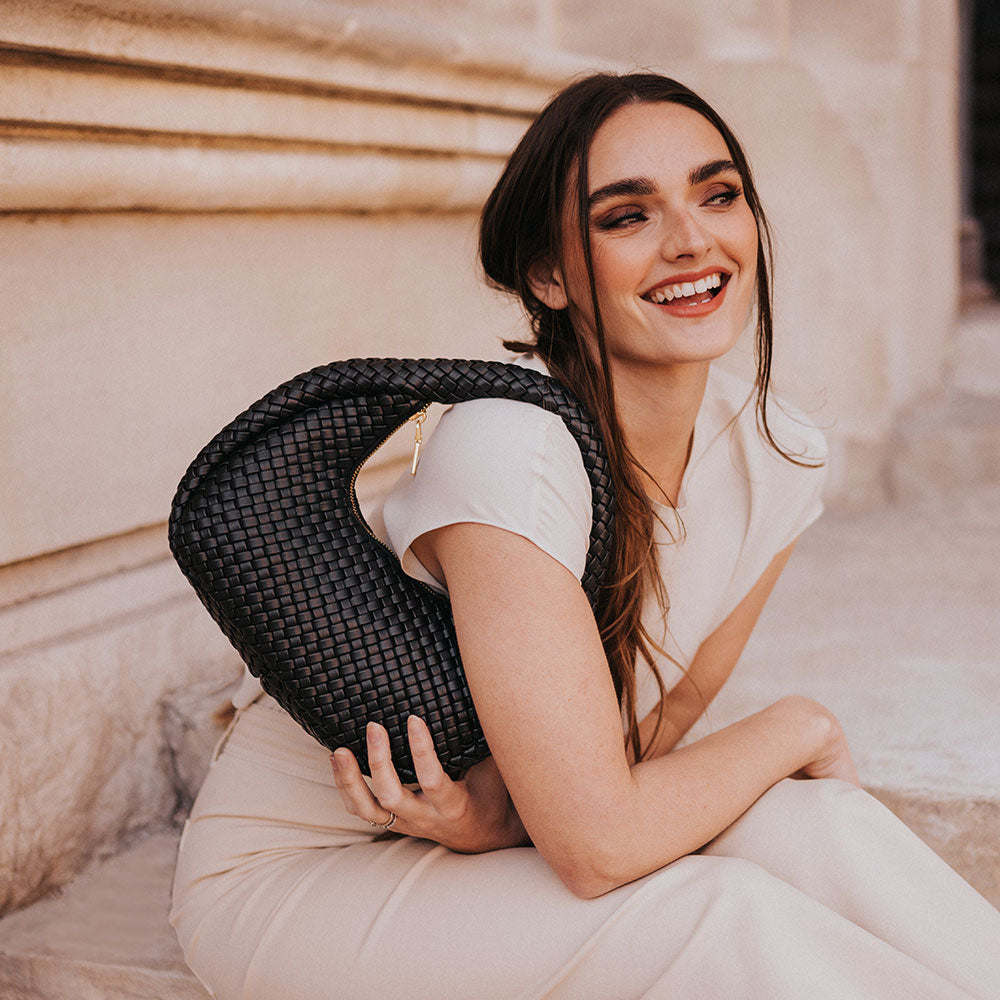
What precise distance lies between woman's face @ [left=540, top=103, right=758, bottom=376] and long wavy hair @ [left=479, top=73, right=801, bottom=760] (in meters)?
0.02


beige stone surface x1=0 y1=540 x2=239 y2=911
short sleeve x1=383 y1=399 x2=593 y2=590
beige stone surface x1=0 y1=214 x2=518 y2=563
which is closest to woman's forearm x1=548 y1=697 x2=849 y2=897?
short sleeve x1=383 y1=399 x2=593 y2=590

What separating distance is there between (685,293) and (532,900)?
0.80 metres

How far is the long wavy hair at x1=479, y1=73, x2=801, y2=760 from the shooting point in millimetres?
1647

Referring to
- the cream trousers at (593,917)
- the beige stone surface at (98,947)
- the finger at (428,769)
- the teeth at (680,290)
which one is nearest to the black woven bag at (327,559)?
the finger at (428,769)

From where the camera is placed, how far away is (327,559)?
1435mm

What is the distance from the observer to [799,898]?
1335mm

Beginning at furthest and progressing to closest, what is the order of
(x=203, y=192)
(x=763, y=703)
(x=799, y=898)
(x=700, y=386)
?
(x=763, y=703), (x=203, y=192), (x=700, y=386), (x=799, y=898)

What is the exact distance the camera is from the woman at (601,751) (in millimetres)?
1359

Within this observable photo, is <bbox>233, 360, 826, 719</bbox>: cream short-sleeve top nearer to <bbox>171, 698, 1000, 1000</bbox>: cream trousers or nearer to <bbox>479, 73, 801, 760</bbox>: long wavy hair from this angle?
<bbox>479, 73, 801, 760</bbox>: long wavy hair

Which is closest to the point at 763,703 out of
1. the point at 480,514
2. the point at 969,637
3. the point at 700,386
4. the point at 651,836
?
the point at 969,637

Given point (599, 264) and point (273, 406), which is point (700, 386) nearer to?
point (599, 264)

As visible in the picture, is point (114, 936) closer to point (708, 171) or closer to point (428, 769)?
point (428, 769)

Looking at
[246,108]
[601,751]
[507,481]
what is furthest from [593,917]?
[246,108]

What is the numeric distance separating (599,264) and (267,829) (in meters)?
0.88
